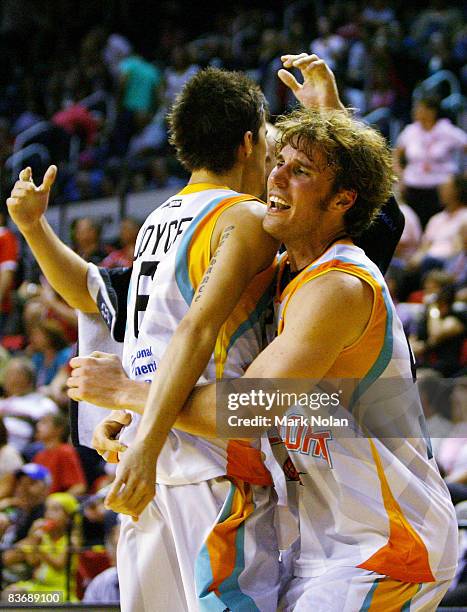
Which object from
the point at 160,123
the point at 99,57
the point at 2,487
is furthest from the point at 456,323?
the point at 99,57

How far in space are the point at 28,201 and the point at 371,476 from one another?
1379 millimetres

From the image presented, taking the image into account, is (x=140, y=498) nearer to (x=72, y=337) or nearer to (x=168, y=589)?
(x=168, y=589)

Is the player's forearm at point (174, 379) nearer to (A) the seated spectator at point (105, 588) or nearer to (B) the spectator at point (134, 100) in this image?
(A) the seated spectator at point (105, 588)

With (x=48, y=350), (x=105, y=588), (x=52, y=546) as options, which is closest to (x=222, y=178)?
(x=105, y=588)

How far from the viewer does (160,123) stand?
1107 centimetres

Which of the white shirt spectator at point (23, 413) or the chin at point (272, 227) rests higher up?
the chin at point (272, 227)

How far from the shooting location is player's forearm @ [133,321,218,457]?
2.58m

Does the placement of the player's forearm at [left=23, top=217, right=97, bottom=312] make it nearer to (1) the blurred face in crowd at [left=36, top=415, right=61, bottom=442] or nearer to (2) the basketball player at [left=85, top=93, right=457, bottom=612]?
(2) the basketball player at [left=85, top=93, right=457, bottom=612]

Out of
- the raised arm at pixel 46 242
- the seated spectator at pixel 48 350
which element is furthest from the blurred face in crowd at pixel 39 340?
the raised arm at pixel 46 242

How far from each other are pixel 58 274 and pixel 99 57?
32.1 feet

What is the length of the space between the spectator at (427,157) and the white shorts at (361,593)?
19.7ft

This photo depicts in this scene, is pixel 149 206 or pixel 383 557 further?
pixel 149 206

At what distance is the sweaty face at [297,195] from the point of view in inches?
109

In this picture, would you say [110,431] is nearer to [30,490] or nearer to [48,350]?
[30,490]
